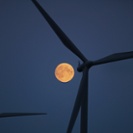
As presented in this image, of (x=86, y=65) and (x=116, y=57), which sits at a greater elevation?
(x=116, y=57)

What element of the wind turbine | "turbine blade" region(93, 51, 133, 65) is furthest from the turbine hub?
"turbine blade" region(93, 51, 133, 65)

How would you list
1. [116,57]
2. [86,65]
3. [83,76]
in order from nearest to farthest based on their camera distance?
[116,57], [83,76], [86,65]

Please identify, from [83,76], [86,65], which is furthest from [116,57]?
[83,76]

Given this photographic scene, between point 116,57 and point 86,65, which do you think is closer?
point 116,57

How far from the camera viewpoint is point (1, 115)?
6086 mm

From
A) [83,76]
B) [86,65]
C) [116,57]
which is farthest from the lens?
[86,65]

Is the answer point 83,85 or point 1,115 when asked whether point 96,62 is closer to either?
point 83,85

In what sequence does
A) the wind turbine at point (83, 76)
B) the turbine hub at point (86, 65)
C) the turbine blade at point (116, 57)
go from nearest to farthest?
the wind turbine at point (83, 76)
the turbine blade at point (116, 57)
the turbine hub at point (86, 65)

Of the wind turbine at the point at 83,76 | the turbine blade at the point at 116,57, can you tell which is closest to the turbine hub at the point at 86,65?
the wind turbine at the point at 83,76

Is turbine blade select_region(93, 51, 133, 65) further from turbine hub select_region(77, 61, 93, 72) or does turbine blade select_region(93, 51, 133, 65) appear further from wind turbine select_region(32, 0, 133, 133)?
turbine hub select_region(77, 61, 93, 72)

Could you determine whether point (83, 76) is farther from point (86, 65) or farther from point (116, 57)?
point (116, 57)

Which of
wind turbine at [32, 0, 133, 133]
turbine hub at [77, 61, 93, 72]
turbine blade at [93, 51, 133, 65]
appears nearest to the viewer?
wind turbine at [32, 0, 133, 133]

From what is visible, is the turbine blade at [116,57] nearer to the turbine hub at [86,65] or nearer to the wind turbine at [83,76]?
the wind turbine at [83,76]

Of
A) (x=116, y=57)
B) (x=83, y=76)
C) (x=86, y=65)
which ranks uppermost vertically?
(x=116, y=57)
